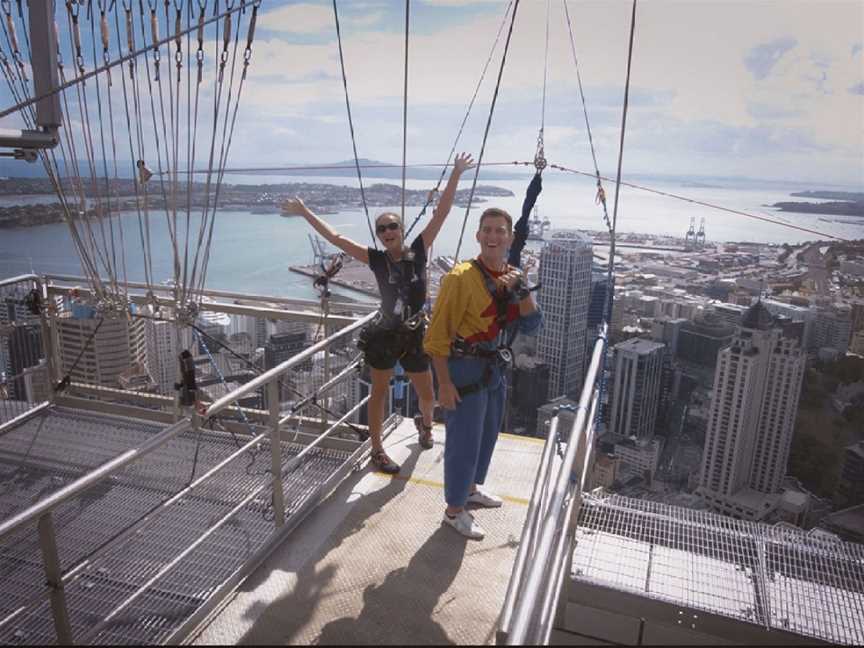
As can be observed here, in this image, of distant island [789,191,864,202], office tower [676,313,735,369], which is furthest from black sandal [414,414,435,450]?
office tower [676,313,735,369]

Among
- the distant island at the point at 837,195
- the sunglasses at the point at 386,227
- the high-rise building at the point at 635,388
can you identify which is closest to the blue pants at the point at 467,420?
the sunglasses at the point at 386,227

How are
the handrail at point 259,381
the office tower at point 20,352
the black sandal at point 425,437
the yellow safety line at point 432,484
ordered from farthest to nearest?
the office tower at point 20,352 → the black sandal at point 425,437 → the yellow safety line at point 432,484 → the handrail at point 259,381

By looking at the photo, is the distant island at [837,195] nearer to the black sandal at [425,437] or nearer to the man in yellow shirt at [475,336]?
the black sandal at [425,437]

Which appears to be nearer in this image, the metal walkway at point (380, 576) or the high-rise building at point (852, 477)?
the metal walkway at point (380, 576)

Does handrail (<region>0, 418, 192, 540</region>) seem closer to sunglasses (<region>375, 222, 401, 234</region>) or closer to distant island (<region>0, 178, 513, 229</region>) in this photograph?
sunglasses (<region>375, 222, 401, 234</region>)

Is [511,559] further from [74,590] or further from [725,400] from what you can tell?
[725,400]

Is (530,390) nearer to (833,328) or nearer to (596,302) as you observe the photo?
(596,302)

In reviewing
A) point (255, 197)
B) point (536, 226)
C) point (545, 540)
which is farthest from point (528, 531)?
point (255, 197)
